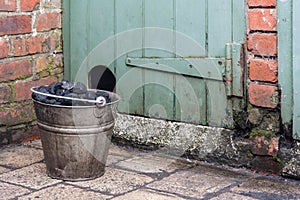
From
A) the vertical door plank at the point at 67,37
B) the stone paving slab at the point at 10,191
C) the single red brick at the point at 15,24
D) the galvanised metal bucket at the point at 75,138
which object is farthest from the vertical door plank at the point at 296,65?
the single red brick at the point at 15,24

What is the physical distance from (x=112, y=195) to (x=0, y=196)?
576 millimetres

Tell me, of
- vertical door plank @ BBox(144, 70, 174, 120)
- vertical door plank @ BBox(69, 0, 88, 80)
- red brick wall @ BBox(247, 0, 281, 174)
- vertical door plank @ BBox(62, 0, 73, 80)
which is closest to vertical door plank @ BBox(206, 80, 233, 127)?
red brick wall @ BBox(247, 0, 281, 174)

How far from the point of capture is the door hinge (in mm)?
3459

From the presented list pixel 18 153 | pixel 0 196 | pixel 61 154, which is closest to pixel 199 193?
pixel 61 154

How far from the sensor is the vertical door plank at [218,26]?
3473 millimetres

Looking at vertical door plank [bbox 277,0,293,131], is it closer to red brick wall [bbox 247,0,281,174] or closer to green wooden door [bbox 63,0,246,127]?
red brick wall [bbox 247,0,281,174]

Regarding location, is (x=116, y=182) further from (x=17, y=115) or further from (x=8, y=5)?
(x=8, y=5)

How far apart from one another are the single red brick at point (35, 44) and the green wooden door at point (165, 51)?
A: 0.63 ft

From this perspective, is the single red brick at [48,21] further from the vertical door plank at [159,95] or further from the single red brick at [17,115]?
the vertical door plank at [159,95]

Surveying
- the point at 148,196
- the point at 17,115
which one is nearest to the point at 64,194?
the point at 148,196

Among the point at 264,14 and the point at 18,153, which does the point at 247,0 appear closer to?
the point at 264,14

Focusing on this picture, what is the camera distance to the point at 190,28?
3.63 meters

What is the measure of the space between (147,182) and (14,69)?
131cm

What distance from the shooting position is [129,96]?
3.99m
